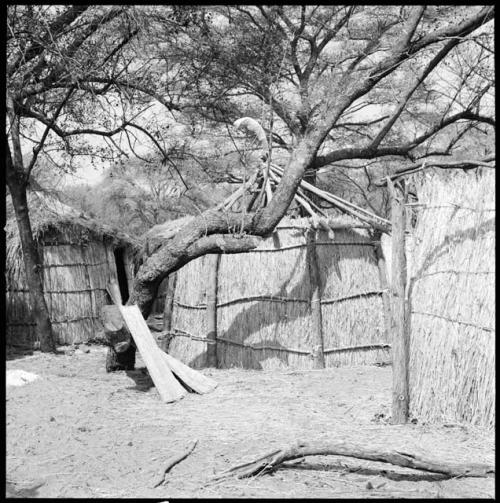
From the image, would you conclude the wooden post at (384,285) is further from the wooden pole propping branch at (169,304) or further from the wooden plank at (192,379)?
the wooden pole propping branch at (169,304)

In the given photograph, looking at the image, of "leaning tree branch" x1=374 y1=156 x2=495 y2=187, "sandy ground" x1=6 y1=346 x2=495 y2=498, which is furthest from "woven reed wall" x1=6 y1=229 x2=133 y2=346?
"leaning tree branch" x1=374 y1=156 x2=495 y2=187

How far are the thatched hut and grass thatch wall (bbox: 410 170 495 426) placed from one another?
6.95 metres

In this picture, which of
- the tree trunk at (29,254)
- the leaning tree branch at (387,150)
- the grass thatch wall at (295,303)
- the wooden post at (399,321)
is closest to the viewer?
the wooden post at (399,321)

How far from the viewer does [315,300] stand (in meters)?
7.68

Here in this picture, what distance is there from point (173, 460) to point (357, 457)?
1185mm

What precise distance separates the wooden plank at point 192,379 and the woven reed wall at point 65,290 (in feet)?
15.4

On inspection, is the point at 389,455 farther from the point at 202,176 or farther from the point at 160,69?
the point at 202,176

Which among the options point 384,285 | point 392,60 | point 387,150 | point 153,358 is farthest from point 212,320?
point 387,150

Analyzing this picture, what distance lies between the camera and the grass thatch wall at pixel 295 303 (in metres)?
7.81

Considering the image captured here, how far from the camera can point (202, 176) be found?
1714cm

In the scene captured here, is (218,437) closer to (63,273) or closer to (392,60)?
(392,60)

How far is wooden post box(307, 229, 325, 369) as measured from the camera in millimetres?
7629

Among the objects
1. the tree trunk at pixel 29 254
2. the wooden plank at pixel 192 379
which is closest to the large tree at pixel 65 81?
the tree trunk at pixel 29 254

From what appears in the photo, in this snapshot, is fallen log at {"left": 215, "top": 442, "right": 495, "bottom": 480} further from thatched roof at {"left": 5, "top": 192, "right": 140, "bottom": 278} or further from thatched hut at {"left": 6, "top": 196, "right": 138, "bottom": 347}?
thatched roof at {"left": 5, "top": 192, "right": 140, "bottom": 278}
